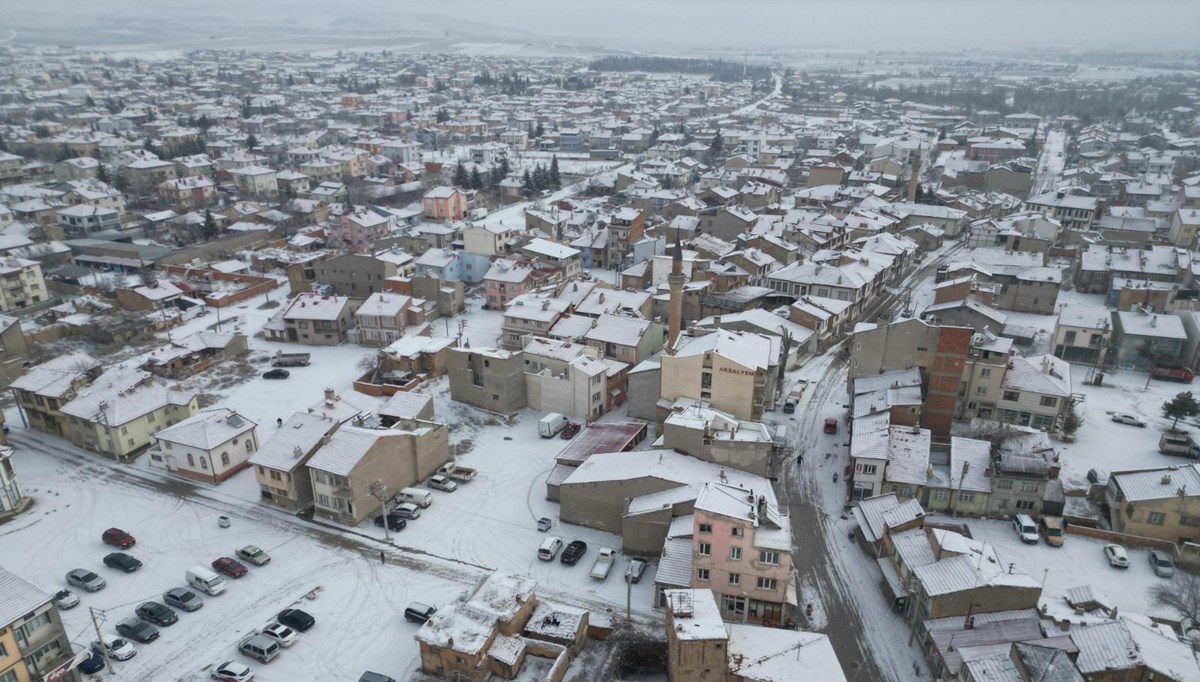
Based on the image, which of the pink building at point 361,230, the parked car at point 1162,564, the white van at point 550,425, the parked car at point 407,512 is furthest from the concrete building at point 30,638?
the pink building at point 361,230

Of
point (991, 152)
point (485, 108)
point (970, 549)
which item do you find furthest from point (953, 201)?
point (485, 108)

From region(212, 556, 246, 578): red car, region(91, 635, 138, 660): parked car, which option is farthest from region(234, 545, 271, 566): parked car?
region(91, 635, 138, 660): parked car

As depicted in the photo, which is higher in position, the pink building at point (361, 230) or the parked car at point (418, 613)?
the pink building at point (361, 230)

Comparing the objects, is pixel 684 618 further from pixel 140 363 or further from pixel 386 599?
pixel 140 363

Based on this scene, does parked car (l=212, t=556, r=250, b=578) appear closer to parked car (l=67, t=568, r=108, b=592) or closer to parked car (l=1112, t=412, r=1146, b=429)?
parked car (l=67, t=568, r=108, b=592)

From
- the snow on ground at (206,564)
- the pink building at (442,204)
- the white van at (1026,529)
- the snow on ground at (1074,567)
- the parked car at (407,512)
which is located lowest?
the snow on ground at (206,564)

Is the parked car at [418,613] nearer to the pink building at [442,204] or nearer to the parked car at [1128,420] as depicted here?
the parked car at [1128,420]
